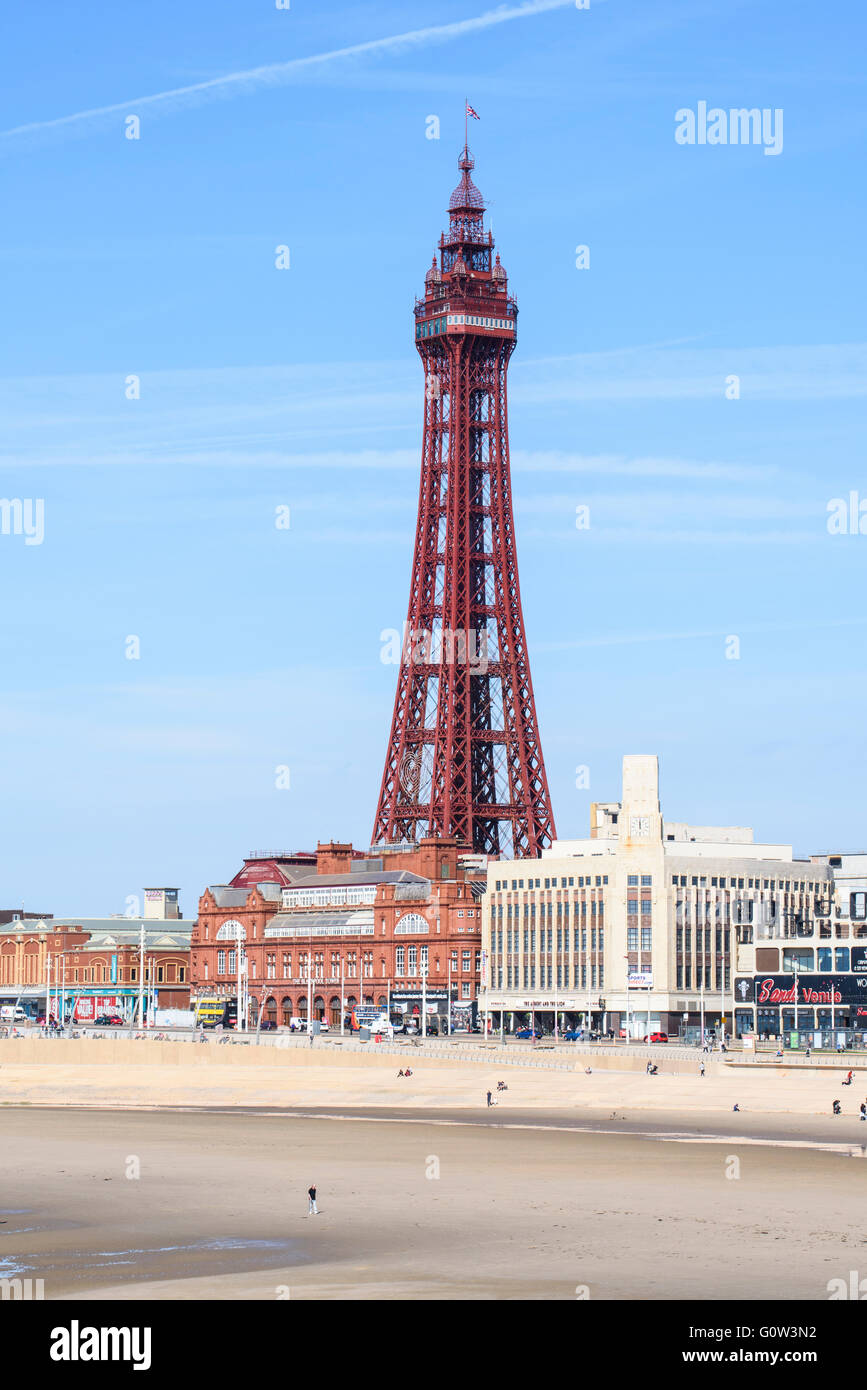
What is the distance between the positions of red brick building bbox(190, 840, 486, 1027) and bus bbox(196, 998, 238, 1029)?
232 centimetres

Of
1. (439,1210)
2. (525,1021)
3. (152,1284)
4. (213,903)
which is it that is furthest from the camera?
(213,903)

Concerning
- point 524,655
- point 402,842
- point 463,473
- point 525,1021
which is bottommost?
point 525,1021

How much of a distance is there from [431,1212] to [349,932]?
122243 millimetres

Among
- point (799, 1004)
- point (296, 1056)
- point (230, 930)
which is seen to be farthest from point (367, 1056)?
point (230, 930)

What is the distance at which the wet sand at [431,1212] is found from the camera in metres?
35.4

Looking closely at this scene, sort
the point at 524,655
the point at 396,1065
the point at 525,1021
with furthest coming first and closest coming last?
the point at 524,655, the point at 525,1021, the point at 396,1065

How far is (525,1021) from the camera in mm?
150375

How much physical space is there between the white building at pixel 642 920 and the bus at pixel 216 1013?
958 inches

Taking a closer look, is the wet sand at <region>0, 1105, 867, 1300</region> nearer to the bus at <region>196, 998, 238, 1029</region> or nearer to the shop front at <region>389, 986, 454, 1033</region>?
the shop front at <region>389, 986, 454, 1033</region>

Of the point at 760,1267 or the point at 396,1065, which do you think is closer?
the point at 760,1267

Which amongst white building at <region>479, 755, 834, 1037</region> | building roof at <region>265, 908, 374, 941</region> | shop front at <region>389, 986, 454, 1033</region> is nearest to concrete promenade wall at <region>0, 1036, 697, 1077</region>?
white building at <region>479, 755, 834, 1037</region>
